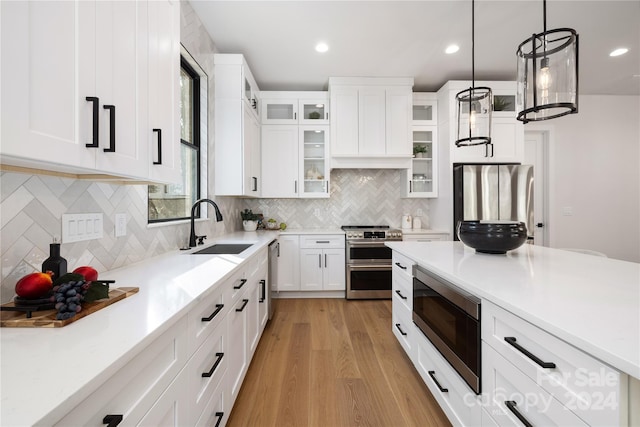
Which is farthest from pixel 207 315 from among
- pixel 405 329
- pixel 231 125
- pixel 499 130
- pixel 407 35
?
pixel 499 130

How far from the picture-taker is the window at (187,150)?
223 centimetres

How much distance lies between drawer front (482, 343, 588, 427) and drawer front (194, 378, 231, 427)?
3.81 ft

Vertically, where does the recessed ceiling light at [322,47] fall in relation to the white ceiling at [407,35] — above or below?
below

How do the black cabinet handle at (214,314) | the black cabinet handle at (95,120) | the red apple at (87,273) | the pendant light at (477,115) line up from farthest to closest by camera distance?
the pendant light at (477,115) < the black cabinet handle at (214,314) < the red apple at (87,273) < the black cabinet handle at (95,120)

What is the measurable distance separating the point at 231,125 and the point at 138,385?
2666mm

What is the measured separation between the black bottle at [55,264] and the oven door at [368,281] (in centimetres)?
303

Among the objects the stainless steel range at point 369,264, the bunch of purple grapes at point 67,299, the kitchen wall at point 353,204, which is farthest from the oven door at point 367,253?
the bunch of purple grapes at point 67,299

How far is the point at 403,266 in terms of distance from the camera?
216 centimetres

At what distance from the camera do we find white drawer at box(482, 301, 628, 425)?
2.17 feet

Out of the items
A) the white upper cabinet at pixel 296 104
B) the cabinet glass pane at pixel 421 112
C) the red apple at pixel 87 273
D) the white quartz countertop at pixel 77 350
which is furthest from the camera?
the cabinet glass pane at pixel 421 112

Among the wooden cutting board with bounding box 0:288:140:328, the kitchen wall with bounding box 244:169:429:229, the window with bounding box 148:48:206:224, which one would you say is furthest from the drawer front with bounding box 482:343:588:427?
the kitchen wall with bounding box 244:169:429:229

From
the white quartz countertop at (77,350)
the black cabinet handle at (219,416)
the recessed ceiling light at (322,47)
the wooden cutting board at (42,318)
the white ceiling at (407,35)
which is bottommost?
the black cabinet handle at (219,416)

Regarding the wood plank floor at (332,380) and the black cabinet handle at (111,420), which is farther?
the wood plank floor at (332,380)

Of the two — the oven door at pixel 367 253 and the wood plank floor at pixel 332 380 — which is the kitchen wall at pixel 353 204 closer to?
the oven door at pixel 367 253
